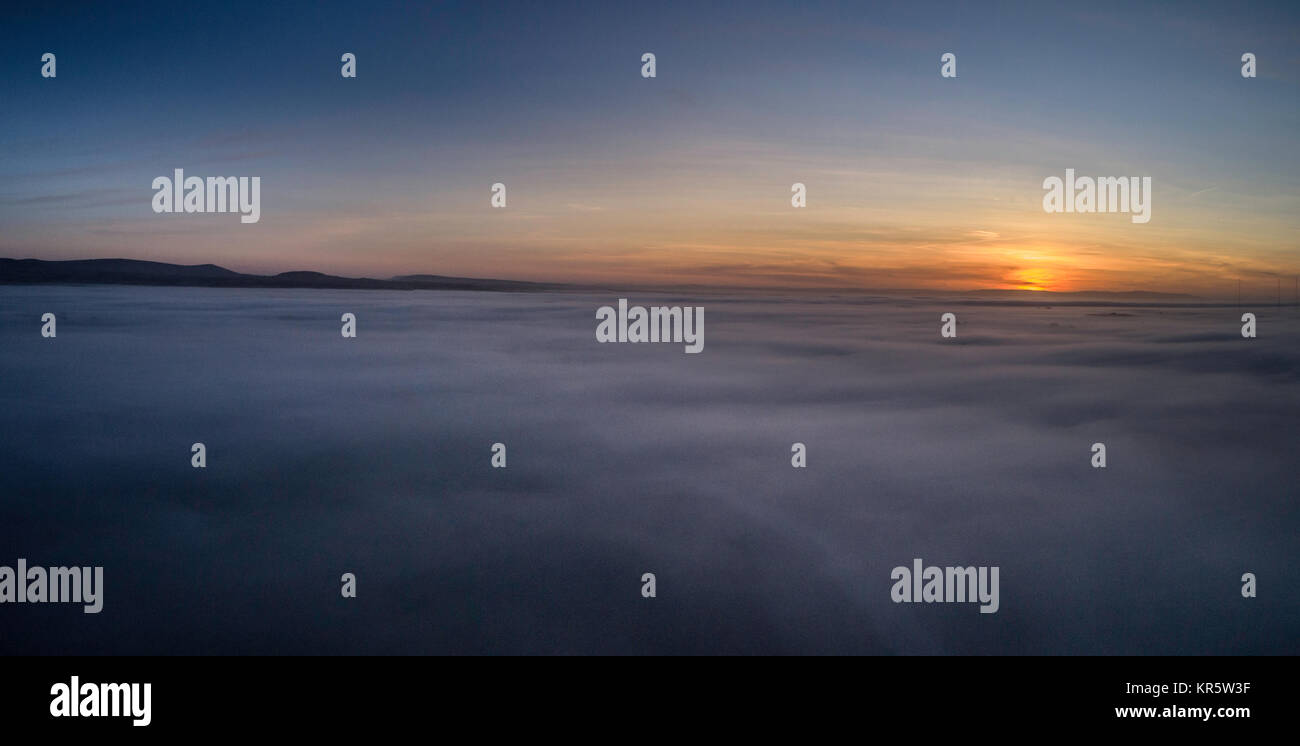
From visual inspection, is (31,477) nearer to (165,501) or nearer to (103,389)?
(165,501)

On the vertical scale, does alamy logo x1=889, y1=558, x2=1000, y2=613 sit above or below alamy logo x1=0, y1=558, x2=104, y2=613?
below
